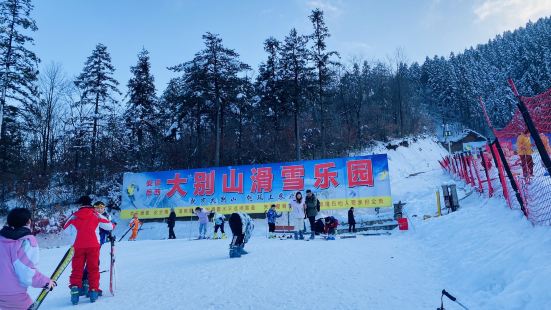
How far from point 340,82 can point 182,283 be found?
38445mm

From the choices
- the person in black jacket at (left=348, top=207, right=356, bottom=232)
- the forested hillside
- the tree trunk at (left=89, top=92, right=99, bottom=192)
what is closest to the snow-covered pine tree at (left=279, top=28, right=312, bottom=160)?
the forested hillside

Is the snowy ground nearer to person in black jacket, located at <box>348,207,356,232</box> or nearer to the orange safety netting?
the orange safety netting

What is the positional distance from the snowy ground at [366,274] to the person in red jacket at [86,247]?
0.34 meters

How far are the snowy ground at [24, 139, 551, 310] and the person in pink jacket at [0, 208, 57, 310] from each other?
1.91m

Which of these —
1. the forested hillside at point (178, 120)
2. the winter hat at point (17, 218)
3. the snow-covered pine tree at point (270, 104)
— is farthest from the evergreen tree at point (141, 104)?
the winter hat at point (17, 218)

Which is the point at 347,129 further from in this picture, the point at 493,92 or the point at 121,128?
the point at 493,92

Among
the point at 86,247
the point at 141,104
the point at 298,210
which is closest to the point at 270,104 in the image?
the point at 141,104

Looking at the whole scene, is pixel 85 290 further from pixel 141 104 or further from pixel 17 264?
pixel 141 104

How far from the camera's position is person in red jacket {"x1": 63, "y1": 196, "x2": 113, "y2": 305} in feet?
17.8

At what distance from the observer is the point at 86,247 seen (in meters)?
5.50

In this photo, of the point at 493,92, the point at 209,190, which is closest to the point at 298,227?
the point at 209,190

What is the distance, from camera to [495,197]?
1020 cm

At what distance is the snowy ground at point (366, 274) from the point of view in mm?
4395

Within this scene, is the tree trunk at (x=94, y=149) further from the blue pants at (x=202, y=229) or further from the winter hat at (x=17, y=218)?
the winter hat at (x=17, y=218)
